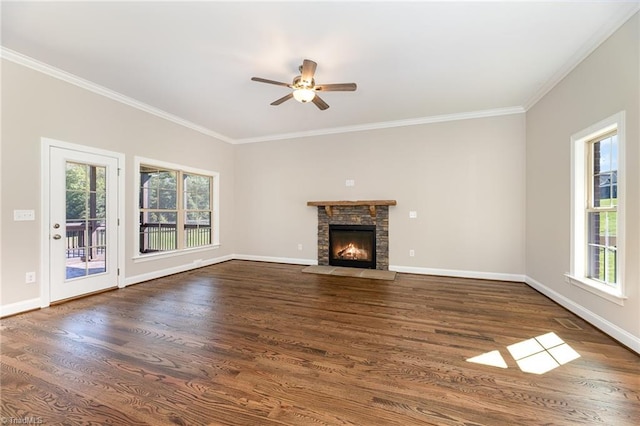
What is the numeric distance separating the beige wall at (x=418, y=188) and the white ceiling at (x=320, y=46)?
0.81m

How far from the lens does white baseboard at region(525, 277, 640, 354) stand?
2.21 m

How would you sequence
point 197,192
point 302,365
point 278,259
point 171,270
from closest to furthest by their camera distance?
point 302,365
point 171,270
point 197,192
point 278,259

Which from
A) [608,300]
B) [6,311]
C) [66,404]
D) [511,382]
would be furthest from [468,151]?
[6,311]

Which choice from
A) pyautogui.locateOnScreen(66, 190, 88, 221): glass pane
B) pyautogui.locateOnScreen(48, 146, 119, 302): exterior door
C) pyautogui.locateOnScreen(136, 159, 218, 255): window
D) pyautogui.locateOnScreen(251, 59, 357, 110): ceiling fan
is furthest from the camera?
pyautogui.locateOnScreen(136, 159, 218, 255): window

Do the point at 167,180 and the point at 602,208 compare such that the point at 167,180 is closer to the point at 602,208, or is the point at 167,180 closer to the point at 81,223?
the point at 81,223

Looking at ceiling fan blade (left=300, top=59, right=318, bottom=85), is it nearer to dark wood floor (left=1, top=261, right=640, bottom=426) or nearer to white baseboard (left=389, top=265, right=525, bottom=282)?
dark wood floor (left=1, top=261, right=640, bottom=426)

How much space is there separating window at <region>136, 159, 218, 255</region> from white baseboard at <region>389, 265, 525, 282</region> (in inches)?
160

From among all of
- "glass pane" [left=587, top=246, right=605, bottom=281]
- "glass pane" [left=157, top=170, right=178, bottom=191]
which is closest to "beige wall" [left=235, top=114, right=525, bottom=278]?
"glass pane" [left=587, top=246, right=605, bottom=281]

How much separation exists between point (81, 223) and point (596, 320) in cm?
618

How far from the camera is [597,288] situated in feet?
8.59

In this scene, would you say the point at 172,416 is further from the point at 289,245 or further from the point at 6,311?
the point at 289,245

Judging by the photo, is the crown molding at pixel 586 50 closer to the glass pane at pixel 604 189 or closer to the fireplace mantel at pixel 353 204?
the glass pane at pixel 604 189

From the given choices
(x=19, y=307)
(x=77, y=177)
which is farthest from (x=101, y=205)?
(x=19, y=307)

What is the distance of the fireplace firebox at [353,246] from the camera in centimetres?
529
